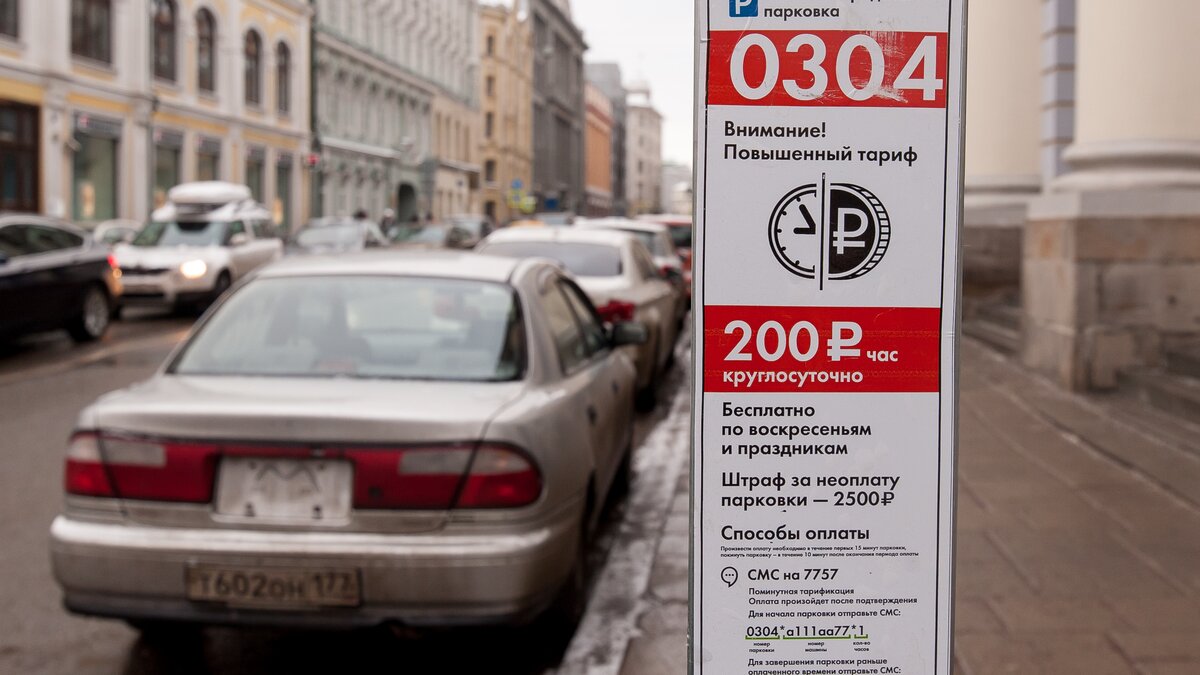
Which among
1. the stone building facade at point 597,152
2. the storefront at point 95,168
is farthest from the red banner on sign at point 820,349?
the stone building facade at point 597,152

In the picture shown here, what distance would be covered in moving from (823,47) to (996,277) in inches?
517

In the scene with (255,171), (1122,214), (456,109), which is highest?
(456,109)

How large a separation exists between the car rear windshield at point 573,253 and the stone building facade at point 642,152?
144572 mm

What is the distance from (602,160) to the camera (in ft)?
440

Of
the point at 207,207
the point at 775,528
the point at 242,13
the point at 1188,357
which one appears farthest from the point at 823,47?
the point at 242,13

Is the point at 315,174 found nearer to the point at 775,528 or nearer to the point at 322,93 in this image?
the point at 322,93

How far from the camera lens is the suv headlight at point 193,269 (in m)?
20.0

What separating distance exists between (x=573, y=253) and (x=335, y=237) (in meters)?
16.3

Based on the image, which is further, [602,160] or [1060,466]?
[602,160]

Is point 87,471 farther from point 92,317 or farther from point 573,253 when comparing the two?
point 92,317

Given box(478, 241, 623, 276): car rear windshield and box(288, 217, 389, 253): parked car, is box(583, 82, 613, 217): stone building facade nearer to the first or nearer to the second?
box(288, 217, 389, 253): parked car

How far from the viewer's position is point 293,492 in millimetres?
4086

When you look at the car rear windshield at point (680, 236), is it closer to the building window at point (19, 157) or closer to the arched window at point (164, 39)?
the building window at point (19, 157)

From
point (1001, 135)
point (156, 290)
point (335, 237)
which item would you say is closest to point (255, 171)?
point (335, 237)
